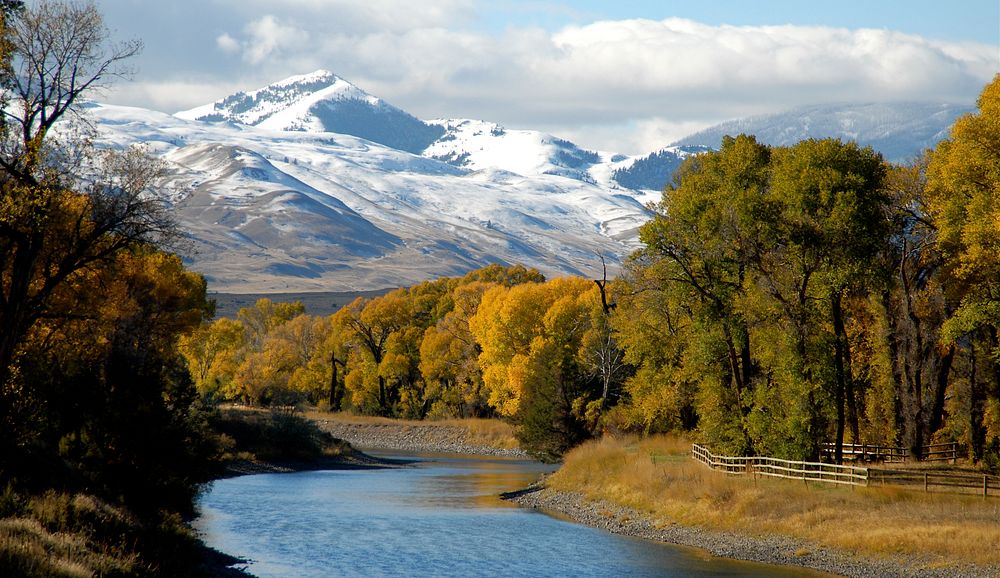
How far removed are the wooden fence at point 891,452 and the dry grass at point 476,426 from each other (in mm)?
56868

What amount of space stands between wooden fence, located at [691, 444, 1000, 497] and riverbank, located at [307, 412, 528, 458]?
194 feet

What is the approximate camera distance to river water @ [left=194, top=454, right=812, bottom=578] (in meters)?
39.8

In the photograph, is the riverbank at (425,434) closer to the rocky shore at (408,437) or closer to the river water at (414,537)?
the rocky shore at (408,437)

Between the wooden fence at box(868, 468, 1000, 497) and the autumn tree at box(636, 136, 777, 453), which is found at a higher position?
the autumn tree at box(636, 136, 777, 453)

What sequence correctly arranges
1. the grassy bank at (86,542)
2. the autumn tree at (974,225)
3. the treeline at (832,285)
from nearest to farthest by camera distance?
1. the grassy bank at (86,542)
2. the autumn tree at (974,225)
3. the treeline at (832,285)

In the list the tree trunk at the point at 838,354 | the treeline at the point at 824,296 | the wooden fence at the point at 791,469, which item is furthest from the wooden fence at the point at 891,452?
the tree trunk at the point at 838,354

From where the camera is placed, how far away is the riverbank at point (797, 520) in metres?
35.8

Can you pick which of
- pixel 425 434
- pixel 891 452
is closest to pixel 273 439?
pixel 425 434

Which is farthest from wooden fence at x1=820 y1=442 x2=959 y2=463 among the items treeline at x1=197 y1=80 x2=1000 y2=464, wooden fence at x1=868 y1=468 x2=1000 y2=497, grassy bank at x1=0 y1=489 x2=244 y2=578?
grassy bank at x1=0 y1=489 x2=244 y2=578

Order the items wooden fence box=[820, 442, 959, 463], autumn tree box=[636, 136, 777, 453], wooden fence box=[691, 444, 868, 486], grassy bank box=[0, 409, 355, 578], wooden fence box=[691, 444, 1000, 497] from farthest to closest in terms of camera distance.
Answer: wooden fence box=[820, 442, 959, 463] < autumn tree box=[636, 136, 777, 453] < wooden fence box=[691, 444, 868, 486] < wooden fence box=[691, 444, 1000, 497] < grassy bank box=[0, 409, 355, 578]

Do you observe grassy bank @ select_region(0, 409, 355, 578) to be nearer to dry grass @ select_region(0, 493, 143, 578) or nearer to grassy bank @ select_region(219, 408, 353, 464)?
dry grass @ select_region(0, 493, 143, 578)

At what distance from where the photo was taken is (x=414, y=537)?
48.2m

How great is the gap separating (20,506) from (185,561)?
7.28m

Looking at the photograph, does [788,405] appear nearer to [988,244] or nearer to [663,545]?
[663,545]
